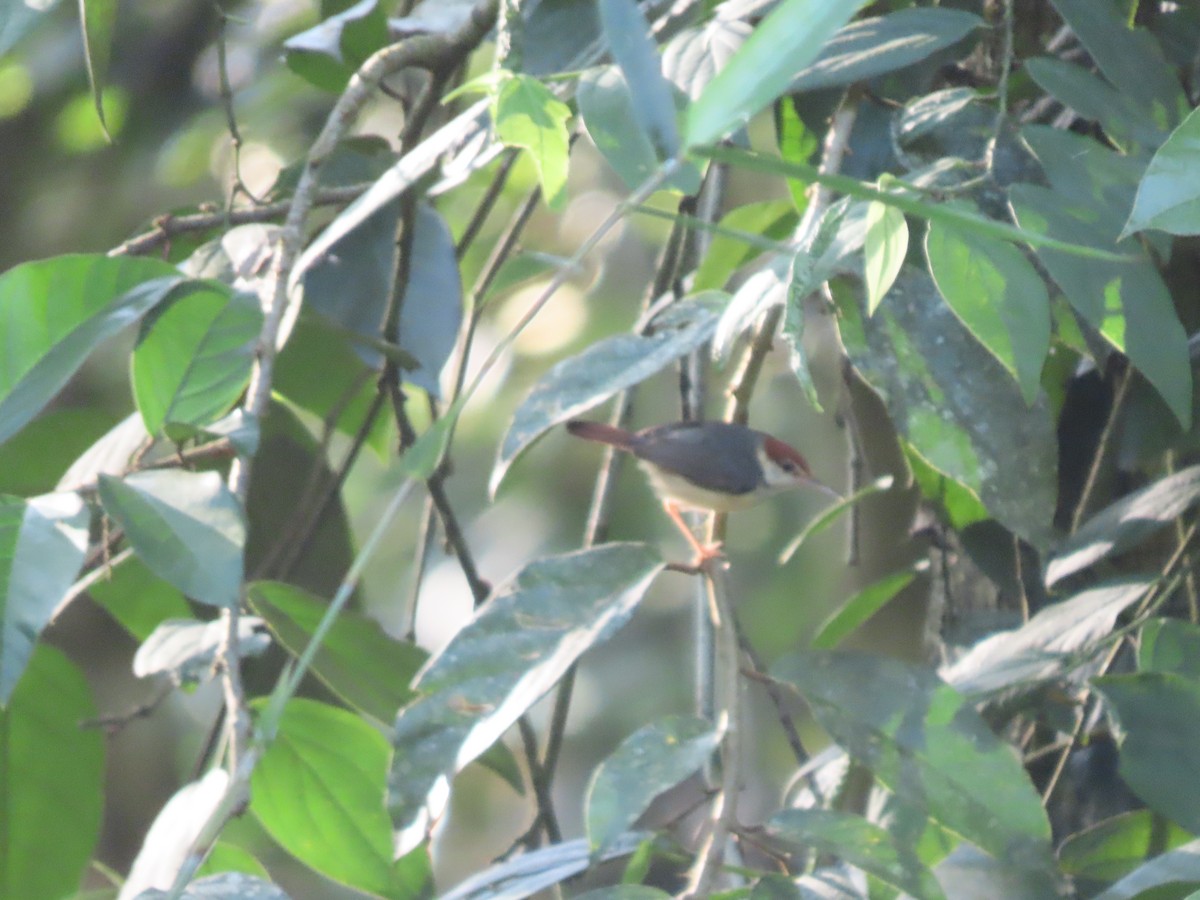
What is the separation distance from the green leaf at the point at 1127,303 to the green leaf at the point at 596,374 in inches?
13.6

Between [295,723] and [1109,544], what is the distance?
911 mm

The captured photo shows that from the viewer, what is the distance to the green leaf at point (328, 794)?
4.64ft

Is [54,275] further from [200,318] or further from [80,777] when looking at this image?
[80,777]

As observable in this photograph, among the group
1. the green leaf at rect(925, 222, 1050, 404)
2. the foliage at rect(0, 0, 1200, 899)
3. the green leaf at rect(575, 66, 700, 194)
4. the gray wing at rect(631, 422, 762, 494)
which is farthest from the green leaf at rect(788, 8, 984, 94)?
the gray wing at rect(631, 422, 762, 494)

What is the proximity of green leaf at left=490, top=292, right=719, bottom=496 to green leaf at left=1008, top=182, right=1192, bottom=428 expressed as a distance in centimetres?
34

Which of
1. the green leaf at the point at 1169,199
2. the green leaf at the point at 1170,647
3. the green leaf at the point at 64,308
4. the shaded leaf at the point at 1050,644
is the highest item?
the green leaf at the point at 1169,199

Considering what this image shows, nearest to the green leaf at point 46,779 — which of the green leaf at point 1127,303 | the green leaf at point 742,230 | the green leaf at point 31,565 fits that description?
the green leaf at point 31,565

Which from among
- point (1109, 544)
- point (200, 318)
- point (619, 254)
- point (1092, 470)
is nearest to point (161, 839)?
point (200, 318)

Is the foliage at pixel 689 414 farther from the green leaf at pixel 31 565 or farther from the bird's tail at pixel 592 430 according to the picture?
the bird's tail at pixel 592 430

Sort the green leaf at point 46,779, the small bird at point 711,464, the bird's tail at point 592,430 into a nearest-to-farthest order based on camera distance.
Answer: the green leaf at point 46,779
the bird's tail at point 592,430
the small bird at point 711,464

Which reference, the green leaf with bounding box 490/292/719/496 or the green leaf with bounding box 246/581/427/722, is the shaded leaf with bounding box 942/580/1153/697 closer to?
the green leaf with bounding box 490/292/719/496

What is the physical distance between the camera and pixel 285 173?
6.00 feet

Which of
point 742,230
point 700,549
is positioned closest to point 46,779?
point 700,549

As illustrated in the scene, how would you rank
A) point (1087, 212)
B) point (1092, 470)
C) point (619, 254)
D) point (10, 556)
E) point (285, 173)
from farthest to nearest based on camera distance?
point (619, 254) < point (285, 173) < point (1092, 470) < point (1087, 212) < point (10, 556)
